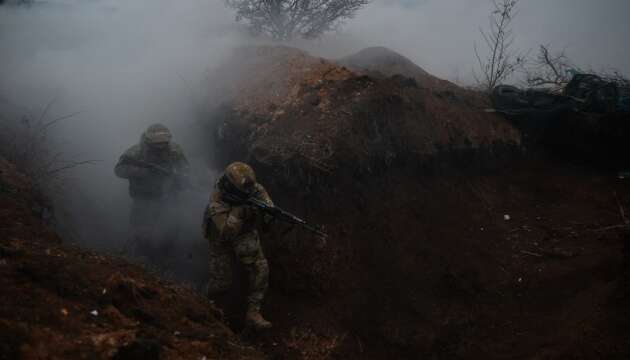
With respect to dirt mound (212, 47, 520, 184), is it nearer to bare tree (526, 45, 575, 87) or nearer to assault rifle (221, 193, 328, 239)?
assault rifle (221, 193, 328, 239)

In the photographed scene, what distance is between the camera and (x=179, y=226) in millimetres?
6922

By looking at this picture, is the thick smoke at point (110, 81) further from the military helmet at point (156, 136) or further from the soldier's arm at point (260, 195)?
the soldier's arm at point (260, 195)

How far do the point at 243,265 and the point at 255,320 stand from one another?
0.57m

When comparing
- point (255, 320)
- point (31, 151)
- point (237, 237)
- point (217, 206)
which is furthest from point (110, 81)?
point (255, 320)

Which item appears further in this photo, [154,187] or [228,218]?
[154,187]

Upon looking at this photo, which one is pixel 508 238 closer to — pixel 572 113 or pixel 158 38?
pixel 572 113

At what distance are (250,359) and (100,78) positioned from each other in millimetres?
8629

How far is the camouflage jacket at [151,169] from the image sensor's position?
643cm

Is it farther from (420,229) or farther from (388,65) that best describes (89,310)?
(388,65)

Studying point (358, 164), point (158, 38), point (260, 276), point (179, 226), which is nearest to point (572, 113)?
point (358, 164)

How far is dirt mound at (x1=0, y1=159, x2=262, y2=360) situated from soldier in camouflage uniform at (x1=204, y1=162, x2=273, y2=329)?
446 millimetres

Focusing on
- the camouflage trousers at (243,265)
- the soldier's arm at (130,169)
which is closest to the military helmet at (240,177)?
the camouflage trousers at (243,265)

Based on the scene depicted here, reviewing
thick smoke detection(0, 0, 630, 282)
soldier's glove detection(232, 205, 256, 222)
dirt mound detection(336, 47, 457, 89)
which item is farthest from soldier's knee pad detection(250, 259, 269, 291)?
dirt mound detection(336, 47, 457, 89)

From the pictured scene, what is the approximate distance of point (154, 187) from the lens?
21.6ft
